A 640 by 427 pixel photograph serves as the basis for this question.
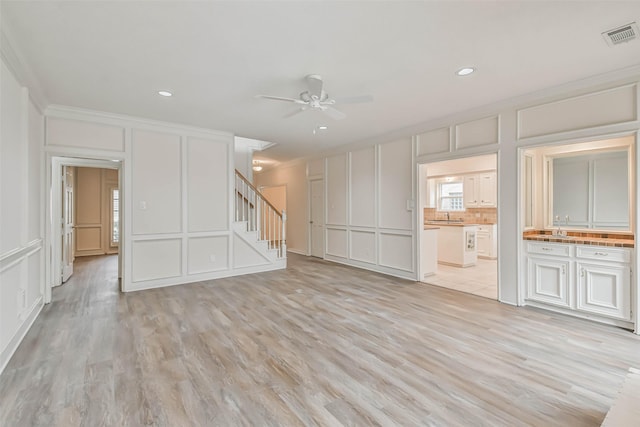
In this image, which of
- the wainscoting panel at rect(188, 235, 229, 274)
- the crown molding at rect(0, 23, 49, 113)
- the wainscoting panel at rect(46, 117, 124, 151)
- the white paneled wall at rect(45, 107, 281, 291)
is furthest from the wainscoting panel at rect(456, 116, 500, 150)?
the wainscoting panel at rect(46, 117, 124, 151)

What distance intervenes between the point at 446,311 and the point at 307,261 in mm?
3988

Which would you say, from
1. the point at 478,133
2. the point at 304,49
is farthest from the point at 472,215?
the point at 304,49

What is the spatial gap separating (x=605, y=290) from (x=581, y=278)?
23 cm

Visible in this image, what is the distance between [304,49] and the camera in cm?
268

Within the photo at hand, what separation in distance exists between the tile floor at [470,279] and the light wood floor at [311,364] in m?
0.55

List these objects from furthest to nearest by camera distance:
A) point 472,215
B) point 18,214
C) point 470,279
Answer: point 472,215
point 470,279
point 18,214

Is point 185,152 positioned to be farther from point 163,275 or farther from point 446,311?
point 446,311

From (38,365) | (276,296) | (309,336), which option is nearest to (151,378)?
(38,365)

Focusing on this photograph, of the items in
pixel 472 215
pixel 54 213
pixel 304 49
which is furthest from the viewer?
pixel 472 215

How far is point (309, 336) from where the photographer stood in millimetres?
3006

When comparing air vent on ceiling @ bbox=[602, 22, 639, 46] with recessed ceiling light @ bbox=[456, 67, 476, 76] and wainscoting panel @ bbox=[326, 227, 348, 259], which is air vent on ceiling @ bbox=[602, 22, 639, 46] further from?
wainscoting panel @ bbox=[326, 227, 348, 259]

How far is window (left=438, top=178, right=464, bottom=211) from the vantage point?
26.6 ft

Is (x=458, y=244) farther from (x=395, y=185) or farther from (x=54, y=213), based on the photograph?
(x=54, y=213)

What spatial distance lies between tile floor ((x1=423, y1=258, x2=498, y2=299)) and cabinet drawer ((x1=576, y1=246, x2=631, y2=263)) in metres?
1.22
